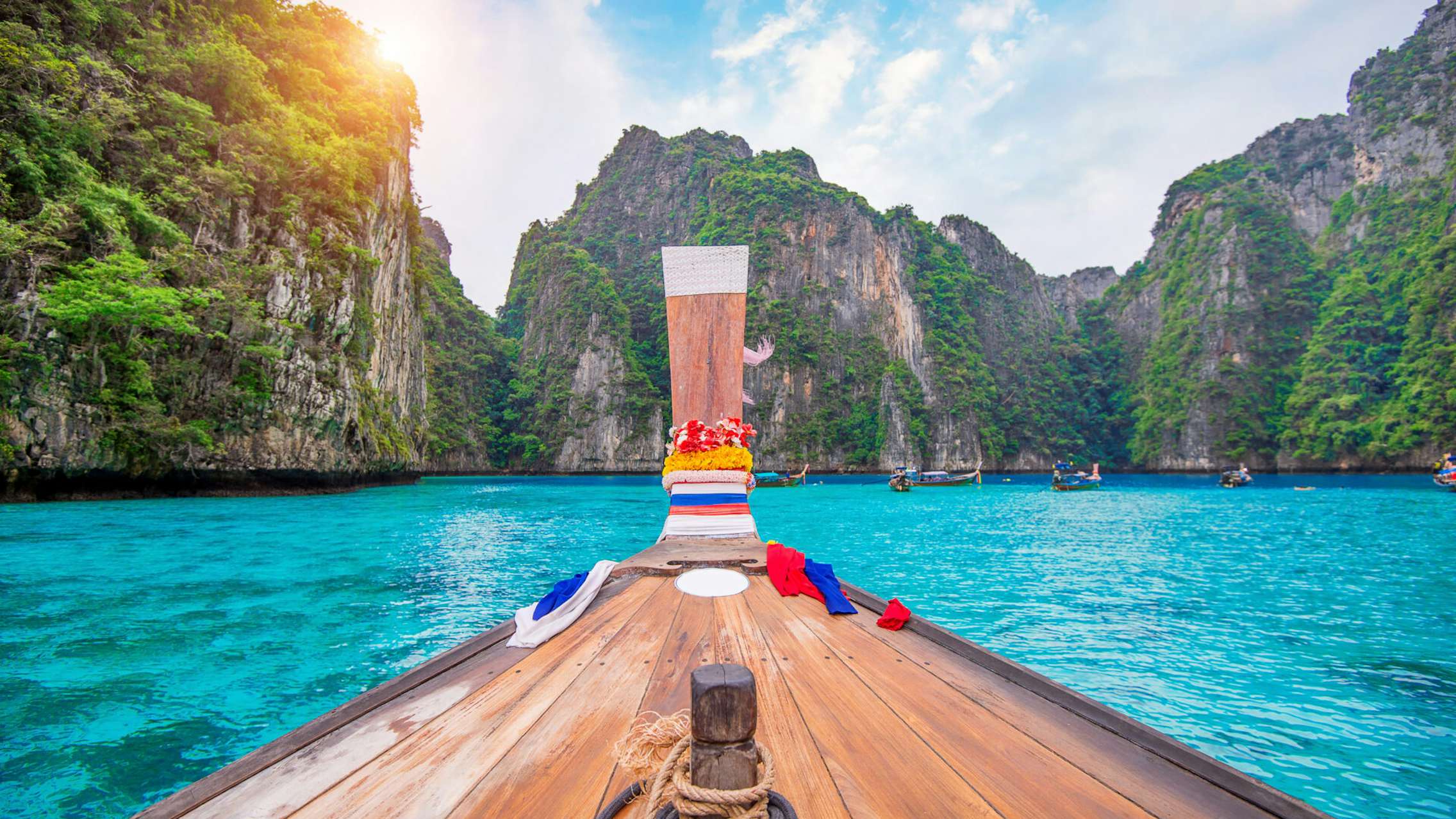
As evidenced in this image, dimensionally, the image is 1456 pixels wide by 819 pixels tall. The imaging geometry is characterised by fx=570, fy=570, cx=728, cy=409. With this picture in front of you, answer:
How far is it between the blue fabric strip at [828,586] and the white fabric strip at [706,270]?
13.9 feet

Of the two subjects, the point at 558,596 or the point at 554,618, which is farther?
the point at 558,596

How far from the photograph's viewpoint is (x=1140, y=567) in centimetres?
1074

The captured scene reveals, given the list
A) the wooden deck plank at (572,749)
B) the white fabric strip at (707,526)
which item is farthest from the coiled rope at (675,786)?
the white fabric strip at (707,526)

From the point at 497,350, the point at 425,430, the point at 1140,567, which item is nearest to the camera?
the point at 1140,567

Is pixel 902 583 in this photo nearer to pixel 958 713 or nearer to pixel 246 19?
pixel 958 713

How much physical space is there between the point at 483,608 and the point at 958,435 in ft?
245

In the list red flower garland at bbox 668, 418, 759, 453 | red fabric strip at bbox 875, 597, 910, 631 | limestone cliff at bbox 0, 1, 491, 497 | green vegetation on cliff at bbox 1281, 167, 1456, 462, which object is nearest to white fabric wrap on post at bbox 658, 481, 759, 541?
red flower garland at bbox 668, 418, 759, 453

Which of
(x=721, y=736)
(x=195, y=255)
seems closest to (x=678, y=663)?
(x=721, y=736)

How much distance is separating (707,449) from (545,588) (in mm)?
3640

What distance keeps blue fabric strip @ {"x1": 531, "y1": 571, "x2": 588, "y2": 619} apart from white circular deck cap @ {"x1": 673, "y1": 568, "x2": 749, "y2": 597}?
2.40ft

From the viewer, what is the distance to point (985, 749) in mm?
1711

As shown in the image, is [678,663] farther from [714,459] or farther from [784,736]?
[714,459]

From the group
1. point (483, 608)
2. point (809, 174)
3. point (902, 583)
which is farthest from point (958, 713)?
point (809, 174)

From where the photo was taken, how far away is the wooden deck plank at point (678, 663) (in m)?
1.55
